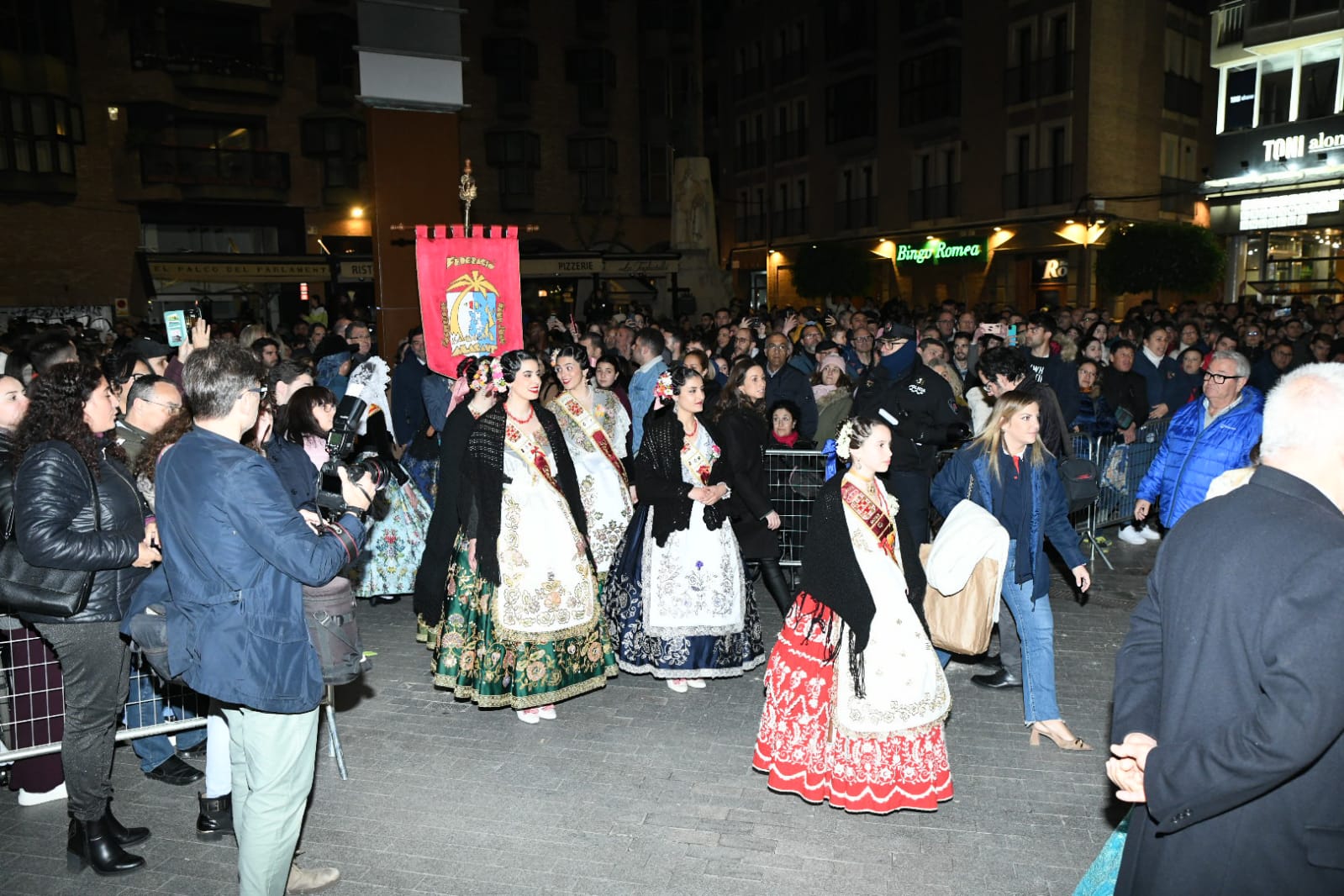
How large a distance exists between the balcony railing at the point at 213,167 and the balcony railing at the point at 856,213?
19.9 metres

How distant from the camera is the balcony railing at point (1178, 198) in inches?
1217

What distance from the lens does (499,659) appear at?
573cm

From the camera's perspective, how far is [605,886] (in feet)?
13.4

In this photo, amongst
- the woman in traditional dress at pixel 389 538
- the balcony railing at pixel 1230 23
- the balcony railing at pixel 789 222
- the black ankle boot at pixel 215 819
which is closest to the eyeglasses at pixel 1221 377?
the woman in traditional dress at pixel 389 538

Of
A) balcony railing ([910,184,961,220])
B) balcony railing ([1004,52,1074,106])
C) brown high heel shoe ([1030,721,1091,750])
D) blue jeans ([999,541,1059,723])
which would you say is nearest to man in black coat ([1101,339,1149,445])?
blue jeans ([999,541,1059,723])

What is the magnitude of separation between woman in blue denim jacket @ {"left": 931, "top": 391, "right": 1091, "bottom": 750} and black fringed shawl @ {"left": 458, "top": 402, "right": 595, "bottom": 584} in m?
2.33

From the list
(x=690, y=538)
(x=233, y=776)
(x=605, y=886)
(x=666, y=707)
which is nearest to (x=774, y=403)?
(x=690, y=538)

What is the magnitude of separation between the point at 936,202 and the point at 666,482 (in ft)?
99.2

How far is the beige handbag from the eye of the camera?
5.16 metres

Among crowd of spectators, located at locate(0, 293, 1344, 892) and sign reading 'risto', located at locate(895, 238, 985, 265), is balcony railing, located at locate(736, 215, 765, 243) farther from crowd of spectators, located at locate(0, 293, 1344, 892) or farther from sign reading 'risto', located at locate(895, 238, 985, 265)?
crowd of spectators, located at locate(0, 293, 1344, 892)

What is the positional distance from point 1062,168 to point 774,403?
25.0 meters

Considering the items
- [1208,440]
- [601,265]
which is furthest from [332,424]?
[601,265]

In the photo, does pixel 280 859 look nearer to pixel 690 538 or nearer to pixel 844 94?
pixel 690 538

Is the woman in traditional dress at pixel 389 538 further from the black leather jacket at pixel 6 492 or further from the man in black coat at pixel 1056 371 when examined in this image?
the man in black coat at pixel 1056 371
